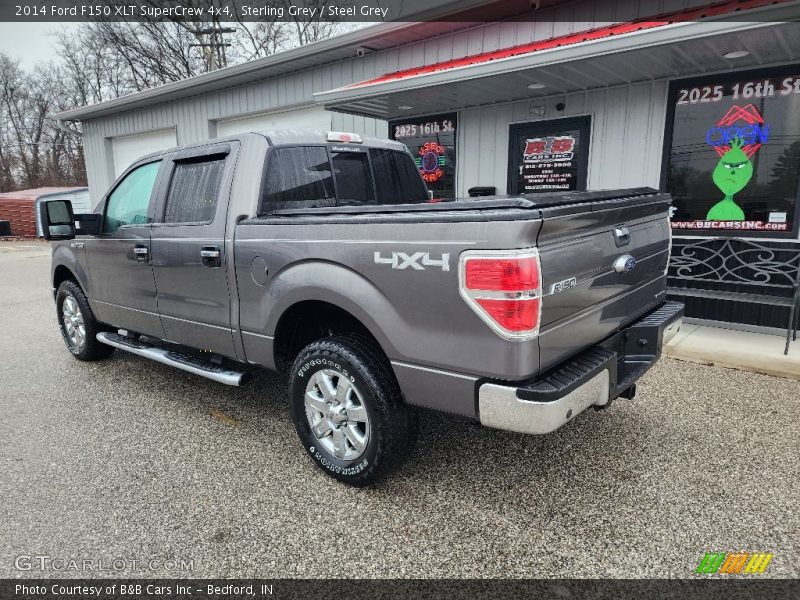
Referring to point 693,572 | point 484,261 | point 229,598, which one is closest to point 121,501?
point 229,598

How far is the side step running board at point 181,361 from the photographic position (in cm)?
349

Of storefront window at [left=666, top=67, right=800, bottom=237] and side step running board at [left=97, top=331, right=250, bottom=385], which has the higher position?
storefront window at [left=666, top=67, right=800, bottom=237]

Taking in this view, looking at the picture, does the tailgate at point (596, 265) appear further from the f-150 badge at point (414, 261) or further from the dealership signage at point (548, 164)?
the dealership signage at point (548, 164)

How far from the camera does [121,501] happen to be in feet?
9.34

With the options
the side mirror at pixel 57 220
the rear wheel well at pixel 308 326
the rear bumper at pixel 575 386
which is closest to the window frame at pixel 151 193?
the side mirror at pixel 57 220

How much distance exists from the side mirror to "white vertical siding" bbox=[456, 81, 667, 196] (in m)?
5.32

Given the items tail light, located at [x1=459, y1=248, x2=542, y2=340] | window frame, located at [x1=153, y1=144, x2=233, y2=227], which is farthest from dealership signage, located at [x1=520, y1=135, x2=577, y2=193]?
tail light, located at [x1=459, y1=248, x2=542, y2=340]

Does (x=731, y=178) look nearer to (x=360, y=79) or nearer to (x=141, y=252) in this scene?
(x=360, y=79)

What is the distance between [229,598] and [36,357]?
4.59 m

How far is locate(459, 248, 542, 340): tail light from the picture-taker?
2.17 metres

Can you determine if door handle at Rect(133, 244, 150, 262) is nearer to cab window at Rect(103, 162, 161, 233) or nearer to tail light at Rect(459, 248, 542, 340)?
cab window at Rect(103, 162, 161, 233)

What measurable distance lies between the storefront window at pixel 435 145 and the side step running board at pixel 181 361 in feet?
16.3

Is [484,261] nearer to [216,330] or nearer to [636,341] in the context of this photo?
[636,341]

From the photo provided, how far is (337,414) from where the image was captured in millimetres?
2922
